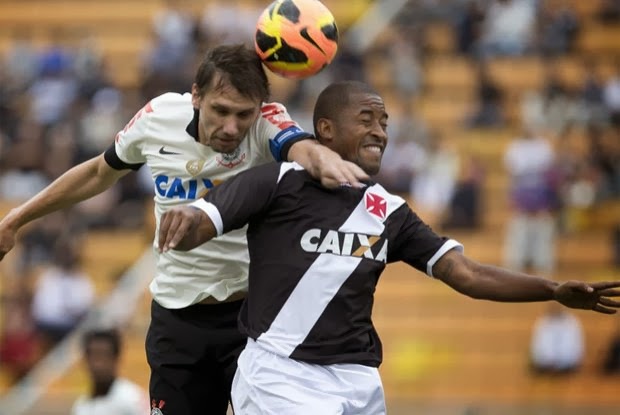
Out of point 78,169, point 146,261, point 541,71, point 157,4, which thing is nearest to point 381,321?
point 146,261

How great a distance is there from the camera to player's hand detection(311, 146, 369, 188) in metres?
5.55

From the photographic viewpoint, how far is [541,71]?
19938 millimetres

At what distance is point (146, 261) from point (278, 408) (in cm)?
1118

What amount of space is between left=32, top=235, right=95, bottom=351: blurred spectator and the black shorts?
963cm

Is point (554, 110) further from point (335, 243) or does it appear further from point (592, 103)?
point (335, 243)

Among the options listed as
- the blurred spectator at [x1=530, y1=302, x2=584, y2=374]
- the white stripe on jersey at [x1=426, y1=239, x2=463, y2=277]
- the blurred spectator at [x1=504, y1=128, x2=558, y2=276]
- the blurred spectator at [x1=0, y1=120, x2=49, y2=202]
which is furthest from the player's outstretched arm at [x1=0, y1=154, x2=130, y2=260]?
the blurred spectator at [x1=0, y1=120, x2=49, y2=202]

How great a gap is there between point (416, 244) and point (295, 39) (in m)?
1.04

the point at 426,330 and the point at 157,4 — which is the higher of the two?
the point at 157,4

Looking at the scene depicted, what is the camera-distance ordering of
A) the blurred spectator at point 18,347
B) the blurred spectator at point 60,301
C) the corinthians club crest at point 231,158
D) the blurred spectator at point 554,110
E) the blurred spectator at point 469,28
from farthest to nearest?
the blurred spectator at point 469,28 < the blurred spectator at point 554,110 < the blurred spectator at point 60,301 < the blurred spectator at point 18,347 < the corinthians club crest at point 231,158

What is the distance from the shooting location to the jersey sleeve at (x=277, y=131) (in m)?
6.05

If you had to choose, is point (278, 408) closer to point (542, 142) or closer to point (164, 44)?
point (542, 142)

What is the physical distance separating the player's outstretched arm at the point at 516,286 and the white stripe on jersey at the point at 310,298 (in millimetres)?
503

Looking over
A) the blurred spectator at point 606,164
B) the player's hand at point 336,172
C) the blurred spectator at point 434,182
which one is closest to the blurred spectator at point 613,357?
the blurred spectator at point 606,164

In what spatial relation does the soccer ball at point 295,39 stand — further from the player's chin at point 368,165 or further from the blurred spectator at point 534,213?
the blurred spectator at point 534,213
